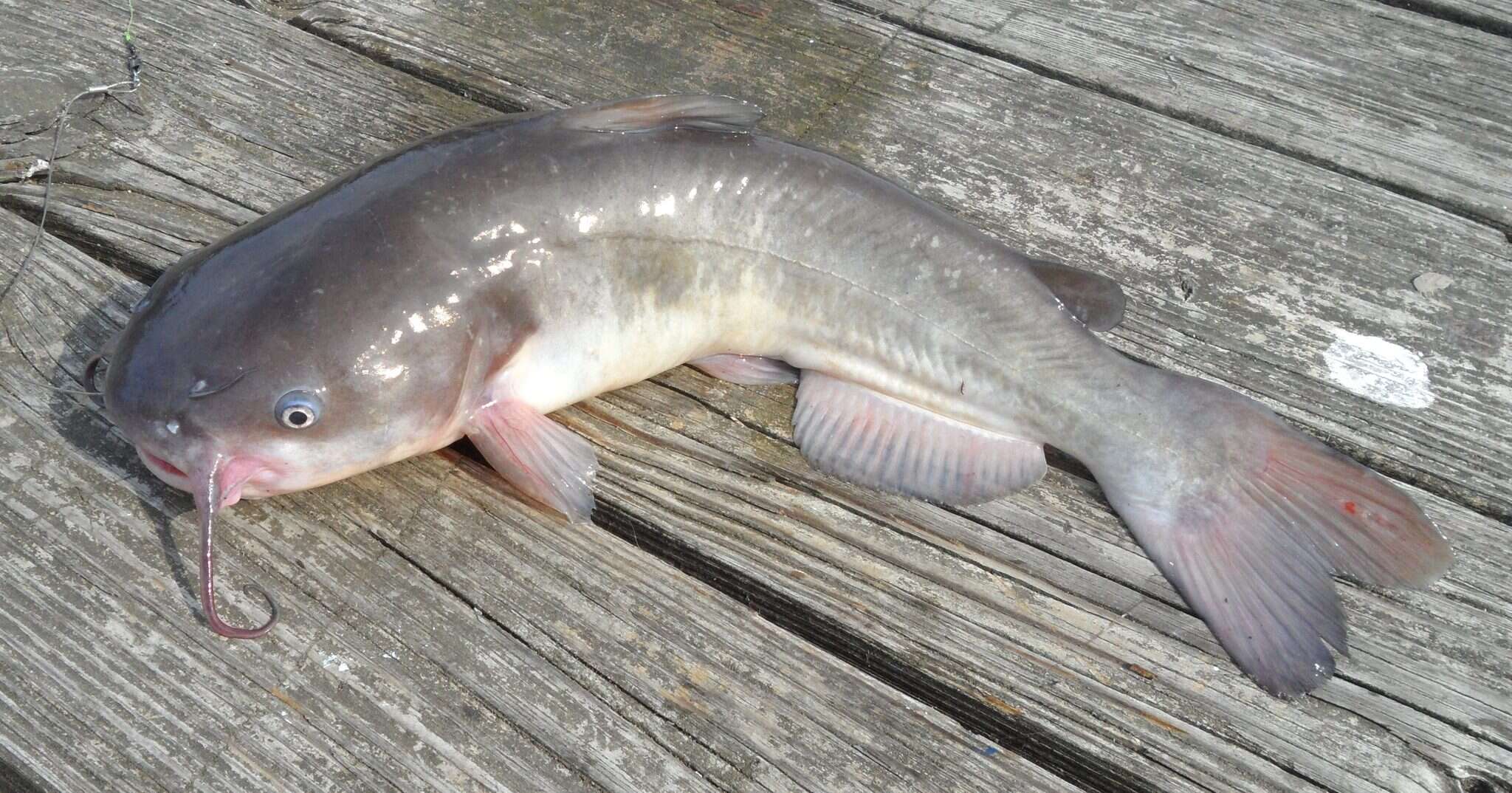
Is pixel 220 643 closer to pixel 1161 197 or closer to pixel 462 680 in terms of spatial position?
pixel 462 680

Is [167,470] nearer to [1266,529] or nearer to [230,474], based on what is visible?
[230,474]

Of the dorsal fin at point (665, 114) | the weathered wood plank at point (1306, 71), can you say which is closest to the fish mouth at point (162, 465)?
the dorsal fin at point (665, 114)

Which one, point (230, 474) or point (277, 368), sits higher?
point (277, 368)

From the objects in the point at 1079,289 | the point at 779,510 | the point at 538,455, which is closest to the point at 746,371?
the point at 779,510

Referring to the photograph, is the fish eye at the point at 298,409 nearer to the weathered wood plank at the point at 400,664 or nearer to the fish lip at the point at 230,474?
the fish lip at the point at 230,474

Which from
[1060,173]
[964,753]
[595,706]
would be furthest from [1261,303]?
[595,706]

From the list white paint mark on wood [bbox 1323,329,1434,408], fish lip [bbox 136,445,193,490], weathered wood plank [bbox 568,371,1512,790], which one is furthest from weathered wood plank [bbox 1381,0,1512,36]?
fish lip [bbox 136,445,193,490]
